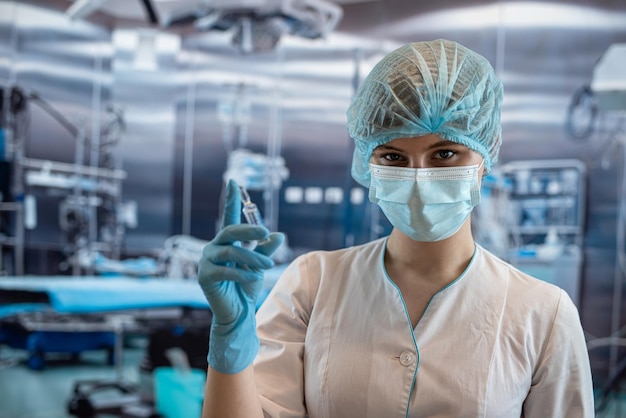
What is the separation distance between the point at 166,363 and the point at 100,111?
1.52 m

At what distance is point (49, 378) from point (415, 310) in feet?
9.45

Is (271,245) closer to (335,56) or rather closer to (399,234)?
(399,234)

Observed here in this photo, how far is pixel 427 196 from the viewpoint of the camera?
0.98 m

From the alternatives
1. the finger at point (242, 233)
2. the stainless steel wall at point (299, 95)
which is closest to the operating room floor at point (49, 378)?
the stainless steel wall at point (299, 95)

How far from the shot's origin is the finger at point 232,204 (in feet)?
2.93

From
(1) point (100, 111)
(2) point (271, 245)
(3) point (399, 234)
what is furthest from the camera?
(1) point (100, 111)

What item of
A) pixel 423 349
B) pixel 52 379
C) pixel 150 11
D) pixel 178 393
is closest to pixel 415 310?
pixel 423 349

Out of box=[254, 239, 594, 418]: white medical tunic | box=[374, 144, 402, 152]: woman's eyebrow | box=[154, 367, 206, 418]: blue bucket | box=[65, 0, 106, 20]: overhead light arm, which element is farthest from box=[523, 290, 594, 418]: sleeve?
box=[65, 0, 106, 20]: overhead light arm

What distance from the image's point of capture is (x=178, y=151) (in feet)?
11.5

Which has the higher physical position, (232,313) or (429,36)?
(429,36)

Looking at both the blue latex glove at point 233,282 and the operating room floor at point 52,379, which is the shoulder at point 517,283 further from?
the operating room floor at point 52,379

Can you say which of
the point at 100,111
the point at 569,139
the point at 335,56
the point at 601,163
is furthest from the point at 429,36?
the point at 100,111

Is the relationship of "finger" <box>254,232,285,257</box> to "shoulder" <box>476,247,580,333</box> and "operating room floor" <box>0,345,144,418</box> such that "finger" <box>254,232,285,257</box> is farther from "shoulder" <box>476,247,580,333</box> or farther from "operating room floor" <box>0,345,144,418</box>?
"operating room floor" <box>0,345,144,418</box>

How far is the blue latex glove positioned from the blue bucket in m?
2.03
